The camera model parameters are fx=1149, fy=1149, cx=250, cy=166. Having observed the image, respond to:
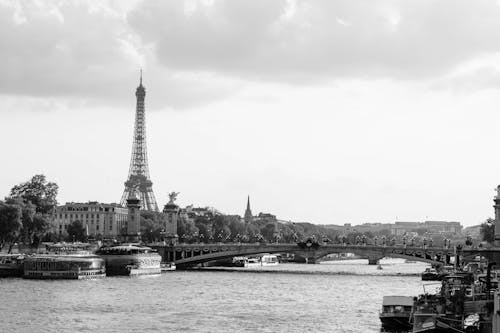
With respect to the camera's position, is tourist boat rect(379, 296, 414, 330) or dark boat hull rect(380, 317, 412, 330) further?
tourist boat rect(379, 296, 414, 330)

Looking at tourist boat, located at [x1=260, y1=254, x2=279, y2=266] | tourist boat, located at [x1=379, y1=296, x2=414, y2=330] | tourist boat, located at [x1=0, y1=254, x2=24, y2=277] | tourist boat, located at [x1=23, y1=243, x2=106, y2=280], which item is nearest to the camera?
tourist boat, located at [x1=379, y1=296, x2=414, y2=330]

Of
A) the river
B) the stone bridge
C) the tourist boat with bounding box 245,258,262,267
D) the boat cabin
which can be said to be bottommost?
the river

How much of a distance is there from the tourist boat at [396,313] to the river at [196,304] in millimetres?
1021

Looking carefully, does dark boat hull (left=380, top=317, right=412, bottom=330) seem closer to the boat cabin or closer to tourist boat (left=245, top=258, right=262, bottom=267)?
the boat cabin

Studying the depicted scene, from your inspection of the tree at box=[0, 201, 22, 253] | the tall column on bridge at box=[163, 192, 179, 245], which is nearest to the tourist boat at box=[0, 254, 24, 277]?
the tree at box=[0, 201, 22, 253]

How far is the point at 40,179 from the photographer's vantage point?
142 metres

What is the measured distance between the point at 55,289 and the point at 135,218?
218ft

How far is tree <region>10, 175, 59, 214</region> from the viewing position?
139 meters

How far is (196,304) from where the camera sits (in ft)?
245

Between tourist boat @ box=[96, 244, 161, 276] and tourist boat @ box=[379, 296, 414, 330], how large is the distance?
5660cm

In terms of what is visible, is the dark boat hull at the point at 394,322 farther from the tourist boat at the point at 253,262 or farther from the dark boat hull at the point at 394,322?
the tourist boat at the point at 253,262

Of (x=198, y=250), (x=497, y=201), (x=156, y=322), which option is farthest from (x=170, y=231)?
(x=156, y=322)

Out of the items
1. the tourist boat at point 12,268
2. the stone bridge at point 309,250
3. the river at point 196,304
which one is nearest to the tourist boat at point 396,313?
the river at point 196,304

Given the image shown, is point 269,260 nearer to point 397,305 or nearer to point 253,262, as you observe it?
point 253,262
